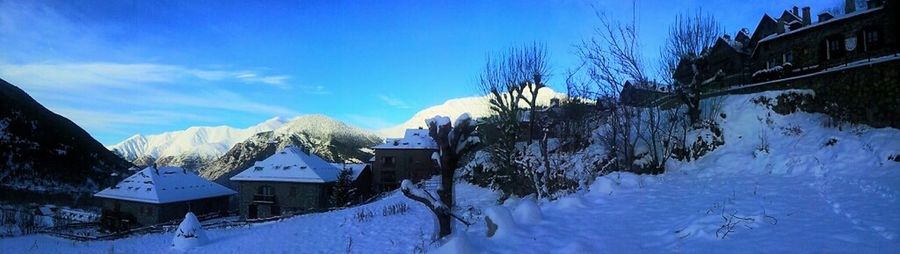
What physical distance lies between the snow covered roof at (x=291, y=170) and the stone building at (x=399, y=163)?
842cm

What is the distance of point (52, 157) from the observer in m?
60.1

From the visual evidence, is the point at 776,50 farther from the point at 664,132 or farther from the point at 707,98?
the point at 664,132

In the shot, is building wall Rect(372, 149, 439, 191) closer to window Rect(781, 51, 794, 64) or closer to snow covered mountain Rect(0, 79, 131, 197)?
window Rect(781, 51, 794, 64)

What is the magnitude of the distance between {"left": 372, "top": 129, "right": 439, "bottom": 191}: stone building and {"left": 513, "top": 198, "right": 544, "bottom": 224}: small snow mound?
39050mm

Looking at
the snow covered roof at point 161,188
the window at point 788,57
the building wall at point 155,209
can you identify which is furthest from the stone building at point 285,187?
the window at point 788,57

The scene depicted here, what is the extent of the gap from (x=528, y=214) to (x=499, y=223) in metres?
1.06

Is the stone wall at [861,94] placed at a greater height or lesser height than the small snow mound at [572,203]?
greater

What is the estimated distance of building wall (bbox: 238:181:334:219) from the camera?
121 feet

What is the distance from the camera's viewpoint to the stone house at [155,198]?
3603cm

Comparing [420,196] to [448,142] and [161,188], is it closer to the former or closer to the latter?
[448,142]

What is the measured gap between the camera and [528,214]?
8320 mm

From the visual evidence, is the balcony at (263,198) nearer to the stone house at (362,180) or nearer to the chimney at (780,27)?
the stone house at (362,180)

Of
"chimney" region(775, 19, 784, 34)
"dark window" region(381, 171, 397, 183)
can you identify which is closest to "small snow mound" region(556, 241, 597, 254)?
"chimney" region(775, 19, 784, 34)

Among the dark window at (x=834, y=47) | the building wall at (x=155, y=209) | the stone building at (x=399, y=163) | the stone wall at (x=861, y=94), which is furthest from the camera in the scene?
the stone building at (x=399, y=163)
